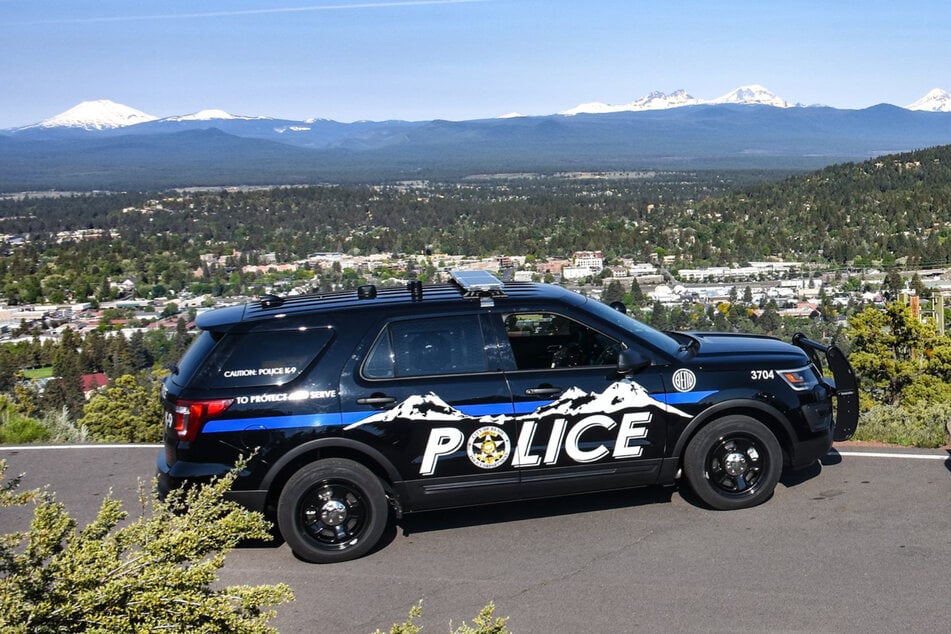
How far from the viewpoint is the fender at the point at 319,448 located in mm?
5543

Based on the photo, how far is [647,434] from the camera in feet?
19.5

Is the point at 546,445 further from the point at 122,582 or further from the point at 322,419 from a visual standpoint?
the point at 122,582

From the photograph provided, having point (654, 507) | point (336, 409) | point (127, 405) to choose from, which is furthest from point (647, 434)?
point (127, 405)

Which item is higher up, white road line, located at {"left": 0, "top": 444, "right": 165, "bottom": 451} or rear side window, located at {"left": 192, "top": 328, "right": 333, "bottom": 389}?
rear side window, located at {"left": 192, "top": 328, "right": 333, "bottom": 389}

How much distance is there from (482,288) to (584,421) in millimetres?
1057

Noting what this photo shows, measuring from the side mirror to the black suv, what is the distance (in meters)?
0.02

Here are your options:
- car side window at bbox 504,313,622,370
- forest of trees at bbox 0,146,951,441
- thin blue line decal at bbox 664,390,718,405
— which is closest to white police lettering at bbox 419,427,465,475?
car side window at bbox 504,313,622,370

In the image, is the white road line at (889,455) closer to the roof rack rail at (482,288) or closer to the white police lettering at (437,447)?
the roof rack rail at (482,288)

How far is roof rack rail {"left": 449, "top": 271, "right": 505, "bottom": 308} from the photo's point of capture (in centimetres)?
605

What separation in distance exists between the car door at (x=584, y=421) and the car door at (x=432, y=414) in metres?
0.13

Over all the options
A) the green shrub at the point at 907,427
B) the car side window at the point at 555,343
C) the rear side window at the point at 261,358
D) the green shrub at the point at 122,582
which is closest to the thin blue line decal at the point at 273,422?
the rear side window at the point at 261,358

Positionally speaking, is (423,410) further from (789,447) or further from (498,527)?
(789,447)

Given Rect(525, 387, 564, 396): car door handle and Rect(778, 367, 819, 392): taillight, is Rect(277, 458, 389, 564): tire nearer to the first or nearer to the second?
Rect(525, 387, 564, 396): car door handle

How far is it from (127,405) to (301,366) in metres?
10.2
